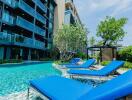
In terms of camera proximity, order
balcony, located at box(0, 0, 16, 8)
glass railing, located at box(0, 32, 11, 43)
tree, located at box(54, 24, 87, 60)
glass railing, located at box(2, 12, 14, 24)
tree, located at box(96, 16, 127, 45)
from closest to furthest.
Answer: glass railing, located at box(0, 32, 11, 43)
glass railing, located at box(2, 12, 14, 24)
balcony, located at box(0, 0, 16, 8)
tree, located at box(54, 24, 87, 60)
tree, located at box(96, 16, 127, 45)

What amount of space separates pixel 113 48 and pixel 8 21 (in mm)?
14689

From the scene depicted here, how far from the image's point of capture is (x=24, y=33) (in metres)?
38.3

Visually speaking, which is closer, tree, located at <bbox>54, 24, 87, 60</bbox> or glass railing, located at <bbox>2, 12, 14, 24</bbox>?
glass railing, located at <bbox>2, 12, 14, 24</bbox>

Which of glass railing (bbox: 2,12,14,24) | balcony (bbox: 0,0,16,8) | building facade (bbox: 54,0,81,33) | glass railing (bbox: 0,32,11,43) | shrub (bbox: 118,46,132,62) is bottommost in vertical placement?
shrub (bbox: 118,46,132,62)

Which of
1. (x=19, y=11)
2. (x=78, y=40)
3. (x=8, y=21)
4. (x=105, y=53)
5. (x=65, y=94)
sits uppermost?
(x=19, y=11)

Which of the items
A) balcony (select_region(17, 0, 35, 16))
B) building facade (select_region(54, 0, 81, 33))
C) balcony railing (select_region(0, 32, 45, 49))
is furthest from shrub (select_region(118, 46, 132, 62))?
building facade (select_region(54, 0, 81, 33))

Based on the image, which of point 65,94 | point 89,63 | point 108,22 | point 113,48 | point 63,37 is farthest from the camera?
point 108,22

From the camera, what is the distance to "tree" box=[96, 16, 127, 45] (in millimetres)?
46500

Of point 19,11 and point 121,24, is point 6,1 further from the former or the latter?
point 121,24

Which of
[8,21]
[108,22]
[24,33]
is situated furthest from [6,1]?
[108,22]

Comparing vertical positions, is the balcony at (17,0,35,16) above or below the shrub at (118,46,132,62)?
above

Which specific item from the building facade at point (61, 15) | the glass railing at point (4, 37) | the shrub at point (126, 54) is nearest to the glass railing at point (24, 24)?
the glass railing at point (4, 37)

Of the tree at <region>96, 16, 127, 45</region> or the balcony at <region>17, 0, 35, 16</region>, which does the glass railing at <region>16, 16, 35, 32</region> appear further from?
the tree at <region>96, 16, 127, 45</region>

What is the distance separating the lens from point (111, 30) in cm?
4644
